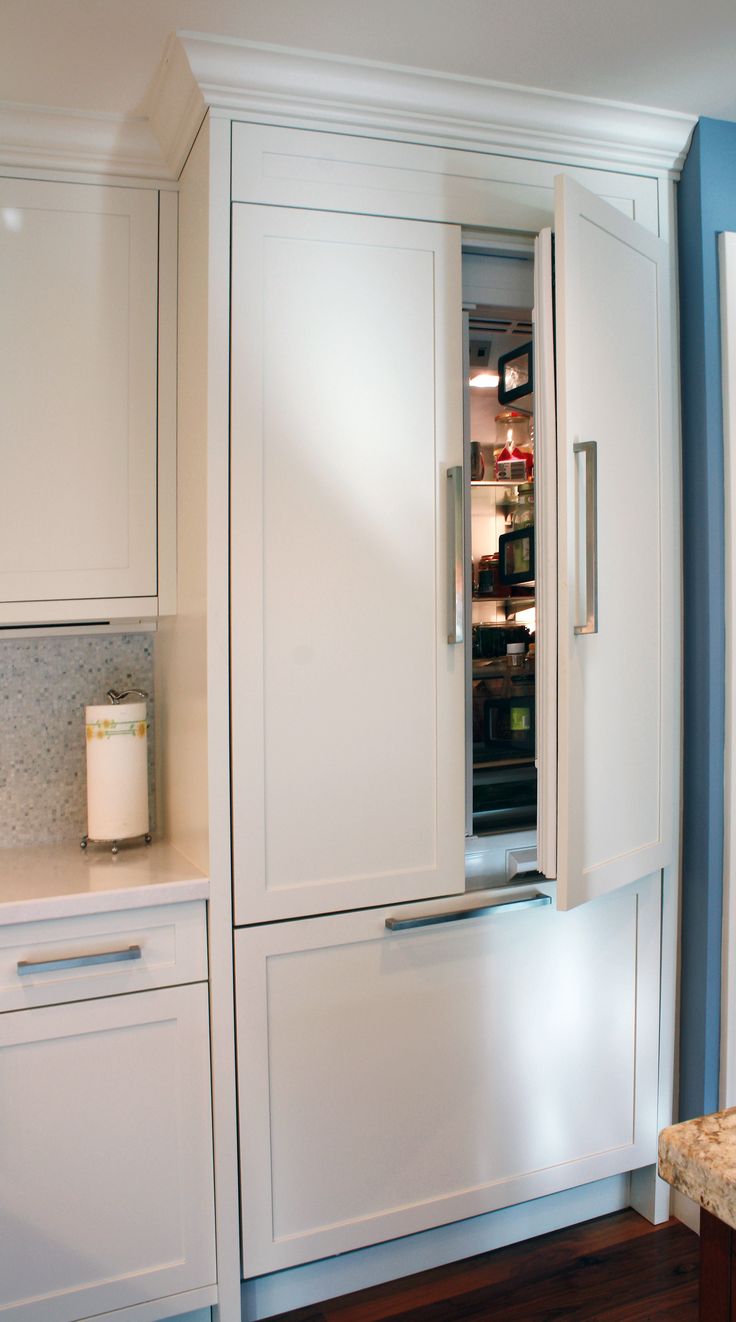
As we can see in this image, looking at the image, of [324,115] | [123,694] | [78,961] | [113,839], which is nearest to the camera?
[78,961]

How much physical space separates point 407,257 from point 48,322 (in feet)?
2.42

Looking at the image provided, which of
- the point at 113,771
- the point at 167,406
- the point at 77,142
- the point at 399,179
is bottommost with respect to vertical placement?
the point at 113,771

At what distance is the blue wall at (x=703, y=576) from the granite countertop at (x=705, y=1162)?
4.51 ft

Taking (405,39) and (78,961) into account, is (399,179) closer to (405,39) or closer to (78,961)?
(405,39)

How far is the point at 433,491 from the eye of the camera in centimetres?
194

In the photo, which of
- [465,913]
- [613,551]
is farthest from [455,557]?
[465,913]

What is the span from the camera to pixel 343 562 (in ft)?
6.18

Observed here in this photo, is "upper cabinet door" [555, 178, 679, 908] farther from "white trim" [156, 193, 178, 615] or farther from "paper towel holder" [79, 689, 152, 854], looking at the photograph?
"paper towel holder" [79, 689, 152, 854]

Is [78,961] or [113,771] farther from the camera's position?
[113,771]

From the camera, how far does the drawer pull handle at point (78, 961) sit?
1694 mm

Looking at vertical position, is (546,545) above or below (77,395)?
below

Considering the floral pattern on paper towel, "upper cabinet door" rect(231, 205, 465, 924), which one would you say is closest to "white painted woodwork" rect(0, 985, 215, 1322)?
"upper cabinet door" rect(231, 205, 465, 924)

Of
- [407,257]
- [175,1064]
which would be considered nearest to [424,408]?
[407,257]

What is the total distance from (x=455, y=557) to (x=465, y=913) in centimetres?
72
